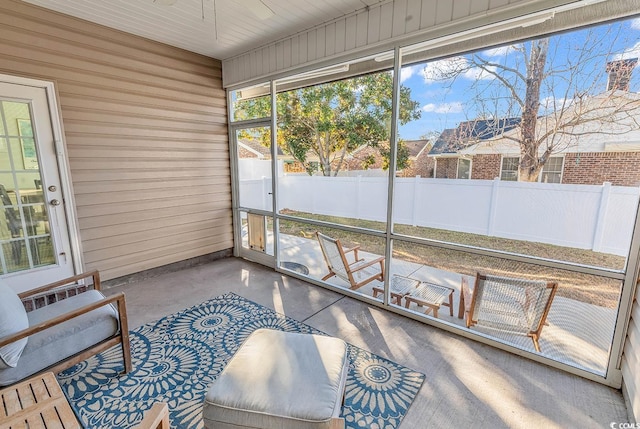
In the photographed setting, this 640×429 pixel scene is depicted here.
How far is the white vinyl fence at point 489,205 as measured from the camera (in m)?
2.11

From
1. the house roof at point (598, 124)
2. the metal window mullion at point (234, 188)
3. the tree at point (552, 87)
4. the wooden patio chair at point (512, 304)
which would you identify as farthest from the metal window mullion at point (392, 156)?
the metal window mullion at point (234, 188)

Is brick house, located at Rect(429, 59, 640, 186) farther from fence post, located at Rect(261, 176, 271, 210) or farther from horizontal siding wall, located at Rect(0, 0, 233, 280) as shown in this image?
horizontal siding wall, located at Rect(0, 0, 233, 280)

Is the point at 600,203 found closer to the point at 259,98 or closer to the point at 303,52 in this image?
the point at 303,52

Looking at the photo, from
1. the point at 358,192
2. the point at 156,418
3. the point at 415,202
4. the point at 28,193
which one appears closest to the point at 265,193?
the point at 358,192

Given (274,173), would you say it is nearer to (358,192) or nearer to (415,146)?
(358,192)

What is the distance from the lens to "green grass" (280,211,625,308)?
216 centimetres

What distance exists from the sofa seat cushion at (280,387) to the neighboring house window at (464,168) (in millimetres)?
2152

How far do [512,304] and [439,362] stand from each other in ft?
2.61

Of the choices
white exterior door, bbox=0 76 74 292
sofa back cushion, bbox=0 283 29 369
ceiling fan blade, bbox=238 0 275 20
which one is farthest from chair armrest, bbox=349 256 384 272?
white exterior door, bbox=0 76 74 292

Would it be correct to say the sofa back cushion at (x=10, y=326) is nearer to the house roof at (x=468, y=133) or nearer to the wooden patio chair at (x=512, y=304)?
the wooden patio chair at (x=512, y=304)

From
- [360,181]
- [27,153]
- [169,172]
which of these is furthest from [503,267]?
[27,153]

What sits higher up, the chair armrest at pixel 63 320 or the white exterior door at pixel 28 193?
the white exterior door at pixel 28 193

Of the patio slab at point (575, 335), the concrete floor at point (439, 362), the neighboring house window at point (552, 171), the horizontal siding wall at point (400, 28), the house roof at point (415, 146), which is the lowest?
the concrete floor at point (439, 362)

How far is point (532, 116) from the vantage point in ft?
8.31
